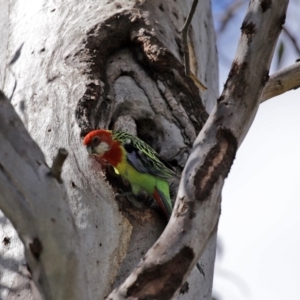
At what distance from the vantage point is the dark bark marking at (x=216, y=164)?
2516 mm

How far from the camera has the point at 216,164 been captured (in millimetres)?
2568

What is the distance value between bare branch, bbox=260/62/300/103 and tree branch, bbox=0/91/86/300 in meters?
1.84

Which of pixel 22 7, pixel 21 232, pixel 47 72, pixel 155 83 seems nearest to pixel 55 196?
pixel 21 232

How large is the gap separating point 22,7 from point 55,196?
235 centimetres

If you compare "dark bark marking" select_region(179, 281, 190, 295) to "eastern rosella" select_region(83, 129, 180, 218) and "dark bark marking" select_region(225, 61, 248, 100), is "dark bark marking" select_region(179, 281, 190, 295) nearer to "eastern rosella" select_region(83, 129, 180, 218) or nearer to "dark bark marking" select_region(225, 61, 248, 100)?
"eastern rosella" select_region(83, 129, 180, 218)

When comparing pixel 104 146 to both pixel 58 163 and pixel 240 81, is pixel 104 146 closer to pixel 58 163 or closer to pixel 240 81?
pixel 240 81

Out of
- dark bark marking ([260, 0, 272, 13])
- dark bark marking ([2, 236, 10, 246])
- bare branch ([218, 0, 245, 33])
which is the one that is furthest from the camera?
bare branch ([218, 0, 245, 33])

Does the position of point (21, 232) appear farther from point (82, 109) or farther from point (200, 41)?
point (200, 41)

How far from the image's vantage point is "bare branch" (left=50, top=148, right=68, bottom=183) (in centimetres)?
216

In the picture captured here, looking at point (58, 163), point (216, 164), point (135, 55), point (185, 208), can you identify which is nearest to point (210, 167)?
point (216, 164)

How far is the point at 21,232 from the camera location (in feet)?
7.27

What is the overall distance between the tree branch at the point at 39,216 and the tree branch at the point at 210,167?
20 cm

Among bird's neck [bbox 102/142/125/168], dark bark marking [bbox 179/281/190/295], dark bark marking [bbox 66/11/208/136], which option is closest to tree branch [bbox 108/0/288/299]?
dark bark marking [bbox 179/281/190/295]

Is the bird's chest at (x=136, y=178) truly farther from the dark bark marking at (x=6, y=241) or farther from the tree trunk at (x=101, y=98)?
the dark bark marking at (x=6, y=241)
